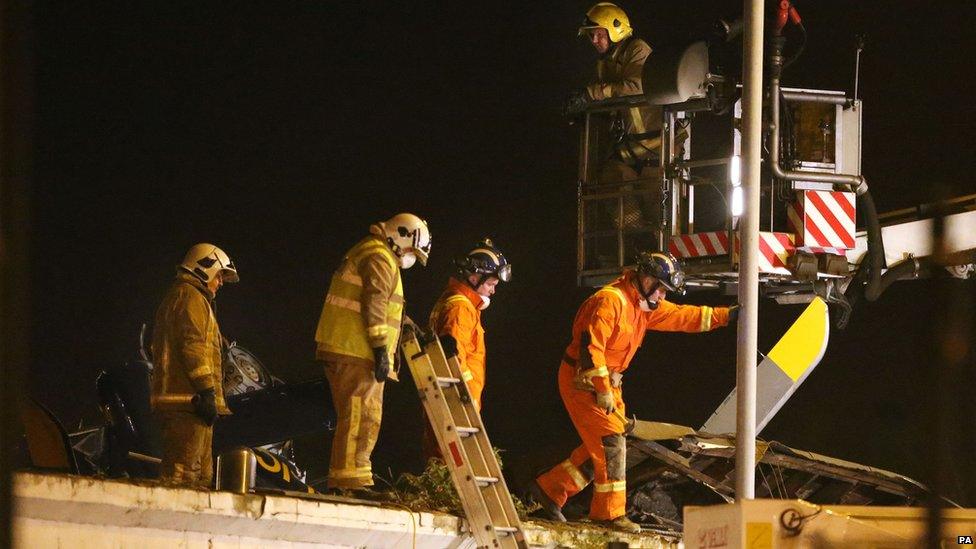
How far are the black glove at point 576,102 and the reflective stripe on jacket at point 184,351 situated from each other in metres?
4.38

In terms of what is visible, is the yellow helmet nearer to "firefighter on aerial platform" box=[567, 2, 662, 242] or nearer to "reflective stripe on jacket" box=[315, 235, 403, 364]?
"firefighter on aerial platform" box=[567, 2, 662, 242]

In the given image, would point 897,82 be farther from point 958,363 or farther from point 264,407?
point 958,363

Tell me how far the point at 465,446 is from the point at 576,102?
436 cm

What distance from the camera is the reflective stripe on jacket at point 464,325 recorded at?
444 inches

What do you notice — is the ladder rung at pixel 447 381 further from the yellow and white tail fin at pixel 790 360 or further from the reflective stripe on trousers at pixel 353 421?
the yellow and white tail fin at pixel 790 360

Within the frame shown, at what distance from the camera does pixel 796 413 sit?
19.9 m

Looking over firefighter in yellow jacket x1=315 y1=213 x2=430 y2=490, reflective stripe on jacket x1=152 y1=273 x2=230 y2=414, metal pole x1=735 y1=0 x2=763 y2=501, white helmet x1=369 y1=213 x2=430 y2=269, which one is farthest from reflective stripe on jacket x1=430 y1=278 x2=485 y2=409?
reflective stripe on jacket x1=152 y1=273 x2=230 y2=414

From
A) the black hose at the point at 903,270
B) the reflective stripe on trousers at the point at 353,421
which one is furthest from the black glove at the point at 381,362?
the black hose at the point at 903,270

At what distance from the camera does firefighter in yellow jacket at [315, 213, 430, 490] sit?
372 inches

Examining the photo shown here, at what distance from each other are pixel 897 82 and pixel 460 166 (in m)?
6.19

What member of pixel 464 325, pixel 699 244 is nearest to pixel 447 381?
pixel 464 325

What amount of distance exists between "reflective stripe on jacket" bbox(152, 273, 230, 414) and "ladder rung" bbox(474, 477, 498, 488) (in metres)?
1.74

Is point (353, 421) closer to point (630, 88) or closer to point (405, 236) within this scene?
point (405, 236)

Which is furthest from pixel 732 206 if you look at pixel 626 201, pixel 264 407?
pixel 264 407
